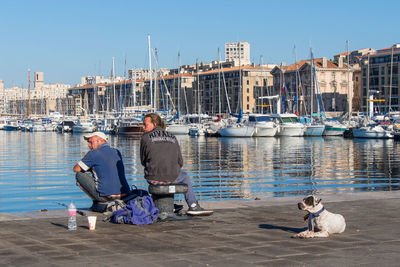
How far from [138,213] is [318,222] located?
2.88 metres

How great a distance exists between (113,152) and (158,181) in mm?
1206

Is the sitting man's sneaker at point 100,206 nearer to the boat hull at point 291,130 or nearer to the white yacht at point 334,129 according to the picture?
the boat hull at point 291,130

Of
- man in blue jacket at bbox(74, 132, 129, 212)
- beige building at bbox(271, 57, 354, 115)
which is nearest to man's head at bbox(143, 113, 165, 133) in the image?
man in blue jacket at bbox(74, 132, 129, 212)

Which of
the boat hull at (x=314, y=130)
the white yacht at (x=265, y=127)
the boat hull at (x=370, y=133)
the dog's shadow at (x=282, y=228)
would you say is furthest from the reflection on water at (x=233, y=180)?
the boat hull at (x=314, y=130)

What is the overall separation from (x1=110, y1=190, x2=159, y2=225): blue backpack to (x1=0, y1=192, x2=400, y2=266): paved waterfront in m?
0.15

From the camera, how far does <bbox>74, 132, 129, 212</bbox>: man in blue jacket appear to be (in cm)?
1106

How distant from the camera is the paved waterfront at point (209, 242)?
7375 millimetres

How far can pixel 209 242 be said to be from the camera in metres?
8.49

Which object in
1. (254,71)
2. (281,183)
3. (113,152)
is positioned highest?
(254,71)

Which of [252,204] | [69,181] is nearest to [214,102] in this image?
[69,181]

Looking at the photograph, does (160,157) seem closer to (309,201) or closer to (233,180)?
(309,201)

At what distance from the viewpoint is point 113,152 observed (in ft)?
36.9

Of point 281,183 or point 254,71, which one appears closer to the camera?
point 281,183

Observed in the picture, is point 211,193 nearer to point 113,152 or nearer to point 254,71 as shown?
point 113,152
